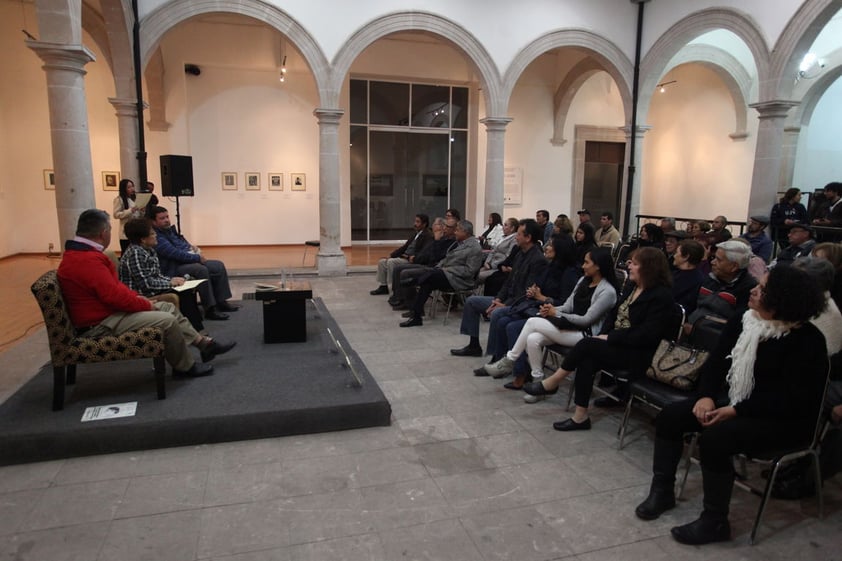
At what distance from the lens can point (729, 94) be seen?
1362 cm

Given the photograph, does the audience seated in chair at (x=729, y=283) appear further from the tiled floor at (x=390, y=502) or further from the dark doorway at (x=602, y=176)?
the dark doorway at (x=602, y=176)

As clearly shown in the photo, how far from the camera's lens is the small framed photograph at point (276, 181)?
1300 cm

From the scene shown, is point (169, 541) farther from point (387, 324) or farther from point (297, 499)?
point (387, 324)

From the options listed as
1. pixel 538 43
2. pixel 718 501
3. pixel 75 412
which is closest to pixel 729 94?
pixel 538 43

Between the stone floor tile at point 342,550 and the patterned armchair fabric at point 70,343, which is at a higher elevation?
the patterned armchair fabric at point 70,343

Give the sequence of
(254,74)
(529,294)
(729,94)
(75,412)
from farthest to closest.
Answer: (729,94), (254,74), (529,294), (75,412)

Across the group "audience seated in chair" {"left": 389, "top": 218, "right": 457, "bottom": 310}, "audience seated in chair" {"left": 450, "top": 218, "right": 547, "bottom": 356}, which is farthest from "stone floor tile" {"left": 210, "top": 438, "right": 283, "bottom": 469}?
"audience seated in chair" {"left": 389, "top": 218, "right": 457, "bottom": 310}

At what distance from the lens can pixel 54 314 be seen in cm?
349

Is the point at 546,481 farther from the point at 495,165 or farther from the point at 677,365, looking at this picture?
the point at 495,165

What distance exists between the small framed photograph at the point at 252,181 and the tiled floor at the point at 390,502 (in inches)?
396

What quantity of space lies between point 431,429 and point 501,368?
1.03m

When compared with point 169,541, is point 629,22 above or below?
above

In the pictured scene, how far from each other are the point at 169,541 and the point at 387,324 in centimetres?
419

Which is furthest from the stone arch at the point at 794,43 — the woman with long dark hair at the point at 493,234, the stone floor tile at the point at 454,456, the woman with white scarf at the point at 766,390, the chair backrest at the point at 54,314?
the chair backrest at the point at 54,314
